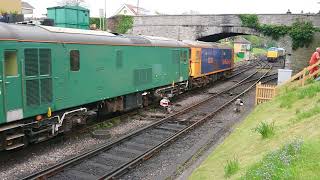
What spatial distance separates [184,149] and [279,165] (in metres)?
5.70

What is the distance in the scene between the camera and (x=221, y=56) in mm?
32969

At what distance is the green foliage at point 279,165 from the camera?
246 inches

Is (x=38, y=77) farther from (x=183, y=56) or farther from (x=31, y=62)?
(x=183, y=56)

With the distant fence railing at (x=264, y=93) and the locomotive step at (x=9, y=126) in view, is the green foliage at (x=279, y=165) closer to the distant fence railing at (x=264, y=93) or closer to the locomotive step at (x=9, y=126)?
the locomotive step at (x=9, y=126)

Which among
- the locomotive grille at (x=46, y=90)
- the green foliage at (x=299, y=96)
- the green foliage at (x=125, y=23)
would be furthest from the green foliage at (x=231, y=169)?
the green foliage at (x=125, y=23)

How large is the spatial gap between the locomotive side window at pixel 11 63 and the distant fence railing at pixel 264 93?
13.1 m

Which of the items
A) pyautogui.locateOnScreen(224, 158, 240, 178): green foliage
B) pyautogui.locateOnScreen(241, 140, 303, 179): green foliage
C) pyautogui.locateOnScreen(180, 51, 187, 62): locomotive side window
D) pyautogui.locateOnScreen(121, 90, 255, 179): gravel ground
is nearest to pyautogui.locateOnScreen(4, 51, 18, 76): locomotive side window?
pyautogui.locateOnScreen(121, 90, 255, 179): gravel ground

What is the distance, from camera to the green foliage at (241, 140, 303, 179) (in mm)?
6246

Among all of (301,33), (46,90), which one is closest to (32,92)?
(46,90)

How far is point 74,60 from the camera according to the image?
12.2m

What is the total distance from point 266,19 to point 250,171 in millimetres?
32455

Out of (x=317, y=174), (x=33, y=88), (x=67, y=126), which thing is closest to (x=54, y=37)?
(x=33, y=88)

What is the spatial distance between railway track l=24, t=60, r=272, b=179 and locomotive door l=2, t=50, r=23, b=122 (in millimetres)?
1766

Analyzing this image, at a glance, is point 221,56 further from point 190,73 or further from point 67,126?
point 67,126
